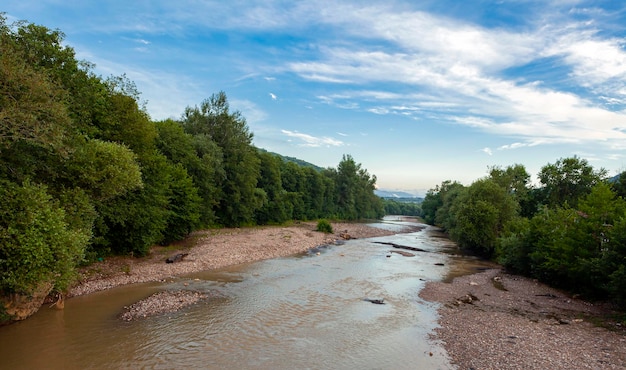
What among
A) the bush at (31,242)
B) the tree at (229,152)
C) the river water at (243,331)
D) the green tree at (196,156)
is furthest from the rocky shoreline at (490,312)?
the tree at (229,152)

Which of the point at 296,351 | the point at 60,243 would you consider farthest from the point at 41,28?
the point at 296,351

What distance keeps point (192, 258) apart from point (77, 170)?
13.4 m

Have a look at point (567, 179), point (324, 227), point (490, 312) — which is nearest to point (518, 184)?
point (567, 179)

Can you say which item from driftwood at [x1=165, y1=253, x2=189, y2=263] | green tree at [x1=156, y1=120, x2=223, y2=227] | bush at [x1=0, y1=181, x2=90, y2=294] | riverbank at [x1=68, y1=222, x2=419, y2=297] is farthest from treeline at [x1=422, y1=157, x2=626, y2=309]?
green tree at [x1=156, y1=120, x2=223, y2=227]

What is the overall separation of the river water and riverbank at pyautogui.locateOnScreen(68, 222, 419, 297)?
171 centimetres

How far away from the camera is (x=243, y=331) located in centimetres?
1605

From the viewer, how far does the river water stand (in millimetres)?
12938

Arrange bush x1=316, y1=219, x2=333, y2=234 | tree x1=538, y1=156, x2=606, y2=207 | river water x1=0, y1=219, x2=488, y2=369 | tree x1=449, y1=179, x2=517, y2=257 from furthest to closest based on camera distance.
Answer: bush x1=316, y1=219, x2=333, y2=234, tree x1=538, y1=156, x2=606, y2=207, tree x1=449, y1=179, x2=517, y2=257, river water x1=0, y1=219, x2=488, y2=369

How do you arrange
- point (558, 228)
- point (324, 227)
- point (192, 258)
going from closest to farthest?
point (558, 228) → point (192, 258) → point (324, 227)

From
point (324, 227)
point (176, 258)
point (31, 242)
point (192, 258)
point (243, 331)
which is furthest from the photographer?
point (324, 227)

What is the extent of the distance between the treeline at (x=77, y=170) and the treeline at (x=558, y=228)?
2836 centimetres

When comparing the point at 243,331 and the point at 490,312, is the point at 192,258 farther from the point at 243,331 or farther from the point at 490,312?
the point at 490,312

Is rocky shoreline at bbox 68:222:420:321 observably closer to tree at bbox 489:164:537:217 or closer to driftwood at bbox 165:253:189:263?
driftwood at bbox 165:253:189:263

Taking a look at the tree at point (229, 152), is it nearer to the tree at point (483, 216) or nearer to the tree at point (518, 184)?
the tree at point (483, 216)
